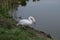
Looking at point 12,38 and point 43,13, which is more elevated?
point 12,38

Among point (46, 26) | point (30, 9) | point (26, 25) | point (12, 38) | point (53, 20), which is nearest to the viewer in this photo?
point (12, 38)

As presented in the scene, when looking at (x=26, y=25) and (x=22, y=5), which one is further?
(x=22, y=5)

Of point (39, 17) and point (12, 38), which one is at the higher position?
point (12, 38)

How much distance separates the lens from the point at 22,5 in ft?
60.1

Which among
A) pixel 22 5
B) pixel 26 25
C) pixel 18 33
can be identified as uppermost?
pixel 18 33

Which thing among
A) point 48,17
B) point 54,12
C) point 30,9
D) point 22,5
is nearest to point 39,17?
point 48,17

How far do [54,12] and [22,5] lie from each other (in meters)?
3.28

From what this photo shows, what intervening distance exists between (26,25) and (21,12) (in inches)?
209

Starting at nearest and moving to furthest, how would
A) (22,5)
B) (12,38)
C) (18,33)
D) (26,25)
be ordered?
1. (12,38)
2. (18,33)
3. (26,25)
4. (22,5)

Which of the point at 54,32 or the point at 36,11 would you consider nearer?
the point at 54,32

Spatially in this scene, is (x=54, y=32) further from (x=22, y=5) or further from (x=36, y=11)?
(x=22, y=5)

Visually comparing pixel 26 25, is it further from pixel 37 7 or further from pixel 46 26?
pixel 37 7

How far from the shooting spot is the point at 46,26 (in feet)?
40.9

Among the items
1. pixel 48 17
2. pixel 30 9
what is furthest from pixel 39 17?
pixel 30 9
